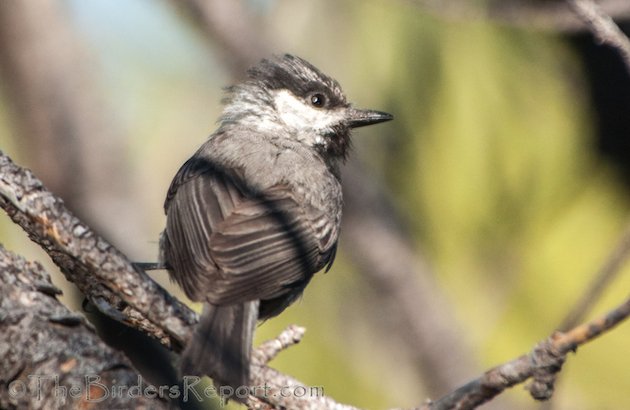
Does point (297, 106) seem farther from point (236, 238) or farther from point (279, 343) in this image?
point (279, 343)

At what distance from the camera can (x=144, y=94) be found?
23.9 feet

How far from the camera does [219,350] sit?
3.07 m

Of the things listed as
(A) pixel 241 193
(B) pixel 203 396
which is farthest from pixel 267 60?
(B) pixel 203 396

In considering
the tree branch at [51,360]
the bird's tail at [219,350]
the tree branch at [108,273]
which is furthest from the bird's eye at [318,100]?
the tree branch at [51,360]

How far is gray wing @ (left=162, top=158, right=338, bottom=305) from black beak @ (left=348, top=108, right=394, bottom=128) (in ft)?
2.98

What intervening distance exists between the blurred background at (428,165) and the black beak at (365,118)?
3.91ft

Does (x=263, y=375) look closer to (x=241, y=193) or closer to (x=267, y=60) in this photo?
(x=241, y=193)

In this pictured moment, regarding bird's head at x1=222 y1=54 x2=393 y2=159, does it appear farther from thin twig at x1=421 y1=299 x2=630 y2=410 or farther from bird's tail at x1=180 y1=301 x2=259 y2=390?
thin twig at x1=421 y1=299 x2=630 y2=410

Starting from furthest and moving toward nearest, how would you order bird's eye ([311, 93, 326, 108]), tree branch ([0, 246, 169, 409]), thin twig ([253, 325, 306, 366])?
bird's eye ([311, 93, 326, 108])
thin twig ([253, 325, 306, 366])
tree branch ([0, 246, 169, 409])

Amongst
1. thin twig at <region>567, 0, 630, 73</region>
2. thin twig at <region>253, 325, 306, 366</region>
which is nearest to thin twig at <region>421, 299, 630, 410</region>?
thin twig at <region>253, 325, 306, 366</region>

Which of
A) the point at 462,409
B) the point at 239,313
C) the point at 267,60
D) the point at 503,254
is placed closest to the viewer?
the point at 462,409

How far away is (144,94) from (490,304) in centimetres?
→ 309

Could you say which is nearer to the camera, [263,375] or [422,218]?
[263,375]

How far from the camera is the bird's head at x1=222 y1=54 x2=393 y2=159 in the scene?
16.7 feet
